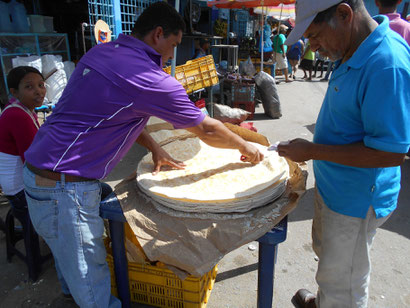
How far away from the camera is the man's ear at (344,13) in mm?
1242

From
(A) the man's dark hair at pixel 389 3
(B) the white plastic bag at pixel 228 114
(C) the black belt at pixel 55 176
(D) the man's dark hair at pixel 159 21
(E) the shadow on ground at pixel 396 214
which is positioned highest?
(A) the man's dark hair at pixel 389 3

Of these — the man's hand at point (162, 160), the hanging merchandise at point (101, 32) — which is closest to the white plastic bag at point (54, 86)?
the hanging merchandise at point (101, 32)

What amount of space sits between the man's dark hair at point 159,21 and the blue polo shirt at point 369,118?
2.95 feet

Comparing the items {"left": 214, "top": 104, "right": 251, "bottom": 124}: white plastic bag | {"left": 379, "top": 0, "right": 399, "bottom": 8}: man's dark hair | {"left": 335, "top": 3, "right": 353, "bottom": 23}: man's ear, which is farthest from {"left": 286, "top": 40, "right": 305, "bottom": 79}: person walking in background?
{"left": 335, "top": 3, "right": 353, "bottom": 23}: man's ear

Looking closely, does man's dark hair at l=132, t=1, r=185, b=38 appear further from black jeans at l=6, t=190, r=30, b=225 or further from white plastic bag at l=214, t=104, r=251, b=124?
white plastic bag at l=214, t=104, r=251, b=124

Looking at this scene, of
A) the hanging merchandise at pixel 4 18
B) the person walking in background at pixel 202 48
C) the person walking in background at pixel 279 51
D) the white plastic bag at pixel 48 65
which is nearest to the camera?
the hanging merchandise at pixel 4 18

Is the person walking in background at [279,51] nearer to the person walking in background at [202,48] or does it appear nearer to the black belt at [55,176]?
the person walking in background at [202,48]

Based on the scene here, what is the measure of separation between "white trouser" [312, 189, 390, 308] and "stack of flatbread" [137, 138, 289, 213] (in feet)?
1.09

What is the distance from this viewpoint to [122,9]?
5488 mm

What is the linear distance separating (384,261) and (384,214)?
1.65 m

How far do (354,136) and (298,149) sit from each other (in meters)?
0.25

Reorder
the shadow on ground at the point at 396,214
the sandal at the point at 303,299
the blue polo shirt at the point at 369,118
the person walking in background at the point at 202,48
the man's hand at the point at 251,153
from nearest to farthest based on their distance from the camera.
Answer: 1. the blue polo shirt at the point at 369,118
2. the man's hand at the point at 251,153
3. the sandal at the point at 303,299
4. the shadow on ground at the point at 396,214
5. the person walking in background at the point at 202,48

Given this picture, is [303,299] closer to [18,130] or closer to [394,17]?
[18,130]

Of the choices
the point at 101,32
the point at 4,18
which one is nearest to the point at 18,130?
the point at 101,32
